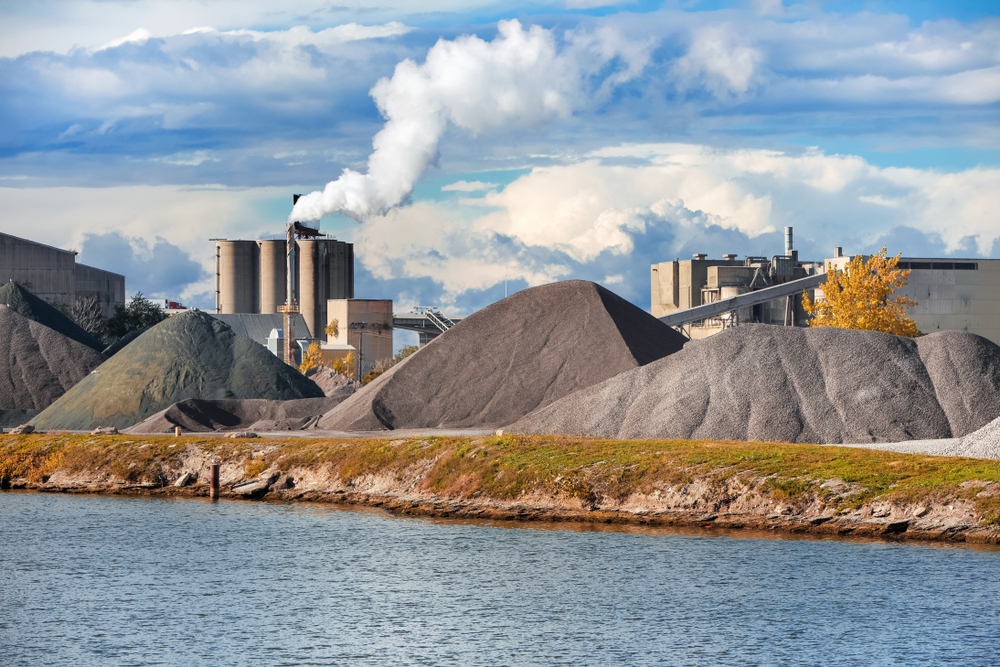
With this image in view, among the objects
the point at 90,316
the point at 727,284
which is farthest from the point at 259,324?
the point at 727,284

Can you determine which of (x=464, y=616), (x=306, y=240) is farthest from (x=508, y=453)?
(x=306, y=240)

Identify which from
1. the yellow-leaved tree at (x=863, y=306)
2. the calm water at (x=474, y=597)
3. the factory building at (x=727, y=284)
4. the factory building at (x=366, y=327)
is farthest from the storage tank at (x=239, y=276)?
the calm water at (x=474, y=597)

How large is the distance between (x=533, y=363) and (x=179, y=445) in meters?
19.0

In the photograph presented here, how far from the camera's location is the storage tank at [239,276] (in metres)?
163

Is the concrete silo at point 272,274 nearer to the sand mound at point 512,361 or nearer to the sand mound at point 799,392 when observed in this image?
the sand mound at point 512,361

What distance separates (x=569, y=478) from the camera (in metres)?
38.0

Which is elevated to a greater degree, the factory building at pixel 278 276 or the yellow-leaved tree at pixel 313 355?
the factory building at pixel 278 276

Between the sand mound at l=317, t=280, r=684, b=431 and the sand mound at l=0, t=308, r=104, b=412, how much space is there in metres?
24.6

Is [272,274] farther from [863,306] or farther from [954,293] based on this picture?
[863,306]

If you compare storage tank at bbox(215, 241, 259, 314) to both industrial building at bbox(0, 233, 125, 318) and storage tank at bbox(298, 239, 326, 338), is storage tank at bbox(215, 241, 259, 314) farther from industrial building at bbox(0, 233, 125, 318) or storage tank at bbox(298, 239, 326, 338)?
industrial building at bbox(0, 233, 125, 318)

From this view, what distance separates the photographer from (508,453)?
4103 cm

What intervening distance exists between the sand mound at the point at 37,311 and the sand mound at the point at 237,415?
28036mm

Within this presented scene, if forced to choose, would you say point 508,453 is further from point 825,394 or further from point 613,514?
point 825,394

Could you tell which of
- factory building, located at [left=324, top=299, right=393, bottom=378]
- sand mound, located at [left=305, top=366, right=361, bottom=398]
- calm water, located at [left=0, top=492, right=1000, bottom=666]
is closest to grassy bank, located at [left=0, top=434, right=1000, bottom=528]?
calm water, located at [left=0, top=492, right=1000, bottom=666]
